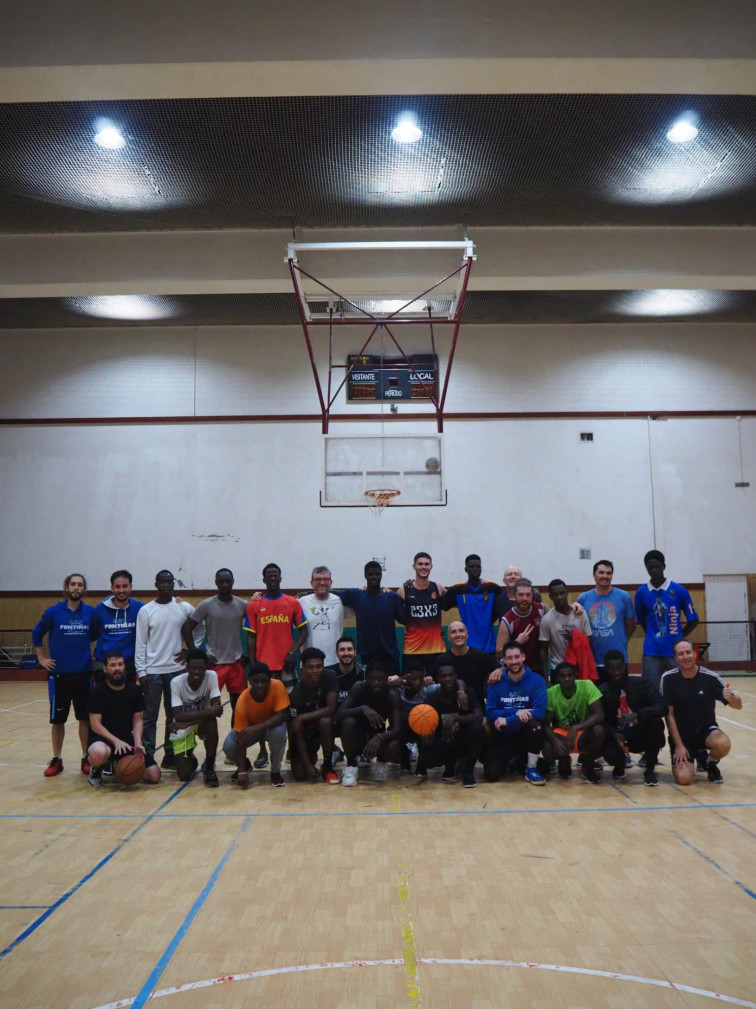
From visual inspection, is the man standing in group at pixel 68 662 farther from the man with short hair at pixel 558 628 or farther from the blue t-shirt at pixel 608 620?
the blue t-shirt at pixel 608 620

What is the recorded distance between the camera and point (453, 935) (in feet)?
11.5

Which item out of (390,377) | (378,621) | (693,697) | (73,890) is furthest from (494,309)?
(73,890)

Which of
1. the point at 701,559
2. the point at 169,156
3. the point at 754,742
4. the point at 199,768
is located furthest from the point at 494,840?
the point at 701,559

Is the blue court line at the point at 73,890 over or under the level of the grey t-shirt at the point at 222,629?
under

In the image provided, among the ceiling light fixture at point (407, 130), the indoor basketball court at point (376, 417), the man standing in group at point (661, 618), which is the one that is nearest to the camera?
the indoor basketball court at point (376, 417)

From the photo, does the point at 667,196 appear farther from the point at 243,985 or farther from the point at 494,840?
the point at 243,985

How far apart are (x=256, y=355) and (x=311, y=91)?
720 cm

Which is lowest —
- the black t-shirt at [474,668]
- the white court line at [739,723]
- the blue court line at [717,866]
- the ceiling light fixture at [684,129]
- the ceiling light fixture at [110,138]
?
the white court line at [739,723]

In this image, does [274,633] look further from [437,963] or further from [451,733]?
[437,963]

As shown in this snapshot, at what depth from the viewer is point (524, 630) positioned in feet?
22.9

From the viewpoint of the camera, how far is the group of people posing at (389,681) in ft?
20.6

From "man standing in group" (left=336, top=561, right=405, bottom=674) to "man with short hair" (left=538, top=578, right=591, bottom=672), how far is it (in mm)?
1308

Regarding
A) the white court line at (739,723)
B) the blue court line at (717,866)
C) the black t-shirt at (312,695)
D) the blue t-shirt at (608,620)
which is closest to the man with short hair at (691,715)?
the blue t-shirt at (608,620)

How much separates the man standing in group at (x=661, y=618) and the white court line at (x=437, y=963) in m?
4.48
